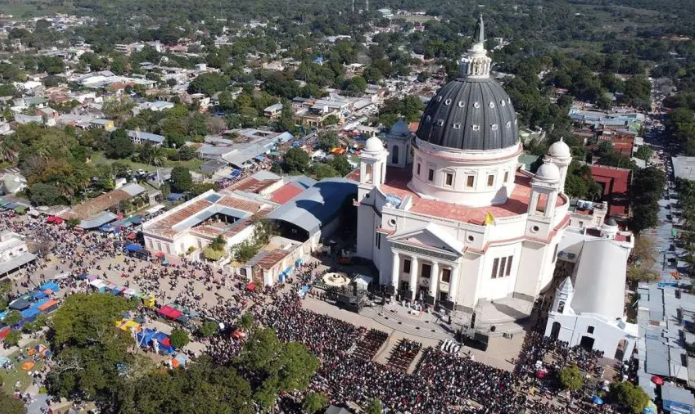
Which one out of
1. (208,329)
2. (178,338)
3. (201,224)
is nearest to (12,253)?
(201,224)

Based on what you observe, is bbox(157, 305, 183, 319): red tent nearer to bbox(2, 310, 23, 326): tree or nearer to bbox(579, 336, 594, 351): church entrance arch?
bbox(2, 310, 23, 326): tree

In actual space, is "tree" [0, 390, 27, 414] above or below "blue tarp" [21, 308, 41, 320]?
above

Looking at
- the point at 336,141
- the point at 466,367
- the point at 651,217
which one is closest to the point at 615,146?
the point at 651,217

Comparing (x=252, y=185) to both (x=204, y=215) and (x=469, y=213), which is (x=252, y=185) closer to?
(x=204, y=215)

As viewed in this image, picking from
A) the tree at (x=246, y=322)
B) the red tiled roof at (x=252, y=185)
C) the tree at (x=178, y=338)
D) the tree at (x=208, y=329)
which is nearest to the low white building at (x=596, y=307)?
the tree at (x=246, y=322)

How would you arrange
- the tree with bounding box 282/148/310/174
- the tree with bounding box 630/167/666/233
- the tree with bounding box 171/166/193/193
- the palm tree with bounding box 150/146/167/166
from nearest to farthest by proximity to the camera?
1. the tree with bounding box 630/167/666/233
2. the tree with bounding box 171/166/193/193
3. the tree with bounding box 282/148/310/174
4. the palm tree with bounding box 150/146/167/166

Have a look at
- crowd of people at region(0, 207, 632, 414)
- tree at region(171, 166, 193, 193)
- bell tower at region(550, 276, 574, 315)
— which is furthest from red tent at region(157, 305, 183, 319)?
bell tower at region(550, 276, 574, 315)

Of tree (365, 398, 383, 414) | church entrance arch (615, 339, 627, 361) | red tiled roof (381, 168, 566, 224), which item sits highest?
red tiled roof (381, 168, 566, 224)
